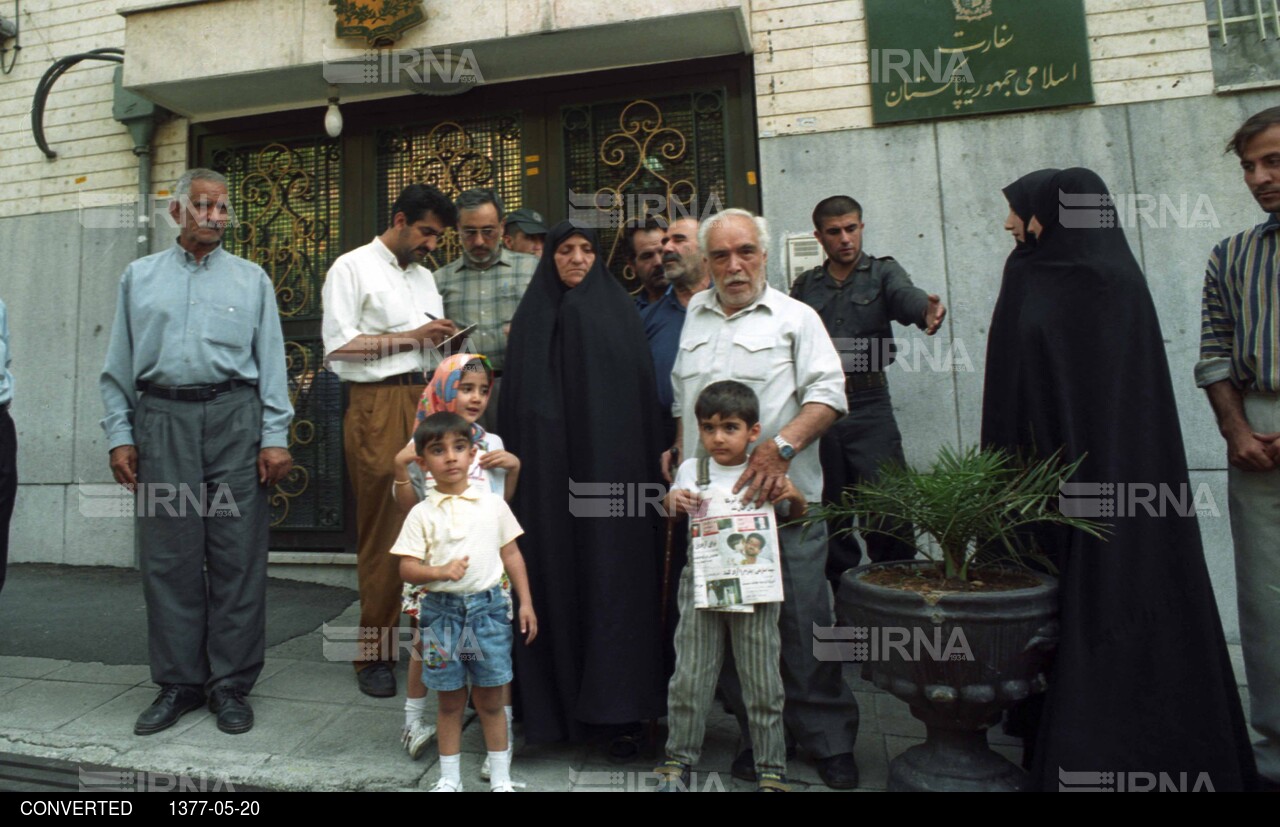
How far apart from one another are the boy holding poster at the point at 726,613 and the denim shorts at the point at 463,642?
1.92ft

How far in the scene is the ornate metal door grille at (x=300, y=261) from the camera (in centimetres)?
610

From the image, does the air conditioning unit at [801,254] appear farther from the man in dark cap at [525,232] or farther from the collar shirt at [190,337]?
the collar shirt at [190,337]

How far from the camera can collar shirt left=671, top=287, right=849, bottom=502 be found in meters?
2.88

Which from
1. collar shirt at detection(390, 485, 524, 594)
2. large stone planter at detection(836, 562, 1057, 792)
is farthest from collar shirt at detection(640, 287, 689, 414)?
large stone planter at detection(836, 562, 1057, 792)

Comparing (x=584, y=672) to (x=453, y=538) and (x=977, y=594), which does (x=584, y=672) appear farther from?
(x=977, y=594)

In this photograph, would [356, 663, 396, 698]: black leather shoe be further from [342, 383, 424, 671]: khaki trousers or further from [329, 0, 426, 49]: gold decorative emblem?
[329, 0, 426, 49]: gold decorative emblem

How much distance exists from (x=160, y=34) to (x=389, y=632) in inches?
190

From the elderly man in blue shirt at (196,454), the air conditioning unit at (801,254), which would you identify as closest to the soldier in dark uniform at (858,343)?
the air conditioning unit at (801,254)

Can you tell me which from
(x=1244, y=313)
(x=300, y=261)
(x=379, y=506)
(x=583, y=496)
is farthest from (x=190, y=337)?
(x=1244, y=313)

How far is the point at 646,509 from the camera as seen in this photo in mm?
3047

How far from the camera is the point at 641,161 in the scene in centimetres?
572
